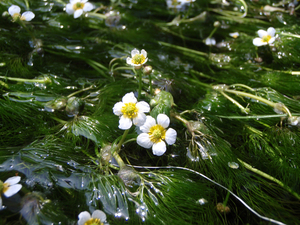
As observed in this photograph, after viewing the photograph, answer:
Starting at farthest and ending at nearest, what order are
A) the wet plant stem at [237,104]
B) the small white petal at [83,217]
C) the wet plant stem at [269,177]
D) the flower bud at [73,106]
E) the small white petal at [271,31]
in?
1. the small white petal at [271,31]
2. the wet plant stem at [237,104]
3. the flower bud at [73,106]
4. the wet plant stem at [269,177]
5. the small white petal at [83,217]

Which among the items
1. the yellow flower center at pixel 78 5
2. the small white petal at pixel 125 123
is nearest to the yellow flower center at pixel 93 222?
the small white petal at pixel 125 123

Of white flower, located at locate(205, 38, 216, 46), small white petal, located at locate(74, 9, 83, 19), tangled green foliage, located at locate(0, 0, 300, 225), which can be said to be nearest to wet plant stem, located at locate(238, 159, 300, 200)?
tangled green foliage, located at locate(0, 0, 300, 225)

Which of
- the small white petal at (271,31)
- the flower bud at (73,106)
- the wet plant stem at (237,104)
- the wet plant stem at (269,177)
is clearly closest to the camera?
the wet plant stem at (269,177)

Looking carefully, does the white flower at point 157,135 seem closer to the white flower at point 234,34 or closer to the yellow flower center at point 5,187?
the yellow flower center at point 5,187

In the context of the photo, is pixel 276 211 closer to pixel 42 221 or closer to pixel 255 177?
pixel 255 177

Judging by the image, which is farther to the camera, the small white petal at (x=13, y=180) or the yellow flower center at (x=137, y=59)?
→ the yellow flower center at (x=137, y=59)

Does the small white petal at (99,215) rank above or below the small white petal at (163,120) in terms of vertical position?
below

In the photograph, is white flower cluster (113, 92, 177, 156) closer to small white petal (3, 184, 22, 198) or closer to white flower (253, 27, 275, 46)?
small white petal (3, 184, 22, 198)
